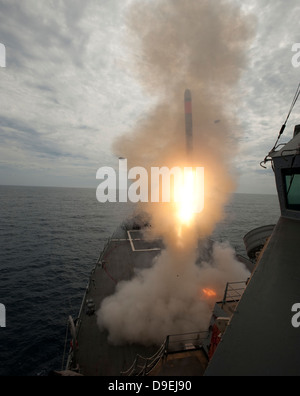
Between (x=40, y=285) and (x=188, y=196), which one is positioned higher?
(x=188, y=196)

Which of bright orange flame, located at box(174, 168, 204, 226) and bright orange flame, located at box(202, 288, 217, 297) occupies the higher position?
bright orange flame, located at box(174, 168, 204, 226)

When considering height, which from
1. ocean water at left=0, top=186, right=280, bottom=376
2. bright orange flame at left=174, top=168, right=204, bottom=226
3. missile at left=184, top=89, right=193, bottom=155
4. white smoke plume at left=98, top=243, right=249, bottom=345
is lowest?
ocean water at left=0, top=186, right=280, bottom=376

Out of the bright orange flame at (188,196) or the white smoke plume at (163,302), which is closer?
the white smoke plume at (163,302)

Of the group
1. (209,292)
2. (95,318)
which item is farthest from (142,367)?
(209,292)

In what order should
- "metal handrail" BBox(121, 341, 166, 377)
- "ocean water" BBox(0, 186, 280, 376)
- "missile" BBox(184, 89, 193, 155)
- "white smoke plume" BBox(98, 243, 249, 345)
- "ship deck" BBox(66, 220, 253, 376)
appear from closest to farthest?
"ship deck" BBox(66, 220, 253, 376) → "metal handrail" BBox(121, 341, 166, 377) → "white smoke plume" BBox(98, 243, 249, 345) → "ocean water" BBox(0, 186, 280, 376) → "missile" BBox(184, 89, 193, 155)

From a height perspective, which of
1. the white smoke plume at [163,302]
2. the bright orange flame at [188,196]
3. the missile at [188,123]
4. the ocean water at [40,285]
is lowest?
the ocean water at [40,285]

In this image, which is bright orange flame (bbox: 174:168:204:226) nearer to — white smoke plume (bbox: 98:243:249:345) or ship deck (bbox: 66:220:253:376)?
white smoke plume (bbox: 98:243:249:345)

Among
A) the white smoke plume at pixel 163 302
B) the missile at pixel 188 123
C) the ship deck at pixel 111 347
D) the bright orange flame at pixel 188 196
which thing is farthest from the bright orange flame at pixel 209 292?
the missile at pixel 188 123

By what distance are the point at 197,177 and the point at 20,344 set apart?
2287cm

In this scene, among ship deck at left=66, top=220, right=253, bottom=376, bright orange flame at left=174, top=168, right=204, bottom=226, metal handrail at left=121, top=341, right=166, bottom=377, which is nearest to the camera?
ship deck at left=66, top=220, right=253, bottom=376

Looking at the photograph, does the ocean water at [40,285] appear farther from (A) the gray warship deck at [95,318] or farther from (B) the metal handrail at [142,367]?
(B) the metal handrail at [142,367]

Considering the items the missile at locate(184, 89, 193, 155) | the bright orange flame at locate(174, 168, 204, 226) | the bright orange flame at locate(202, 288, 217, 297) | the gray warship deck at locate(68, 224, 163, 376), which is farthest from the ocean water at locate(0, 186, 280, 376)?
the missile at locate(184, 89, 193, 155)

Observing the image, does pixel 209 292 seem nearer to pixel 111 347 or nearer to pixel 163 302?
pixel 163 302
